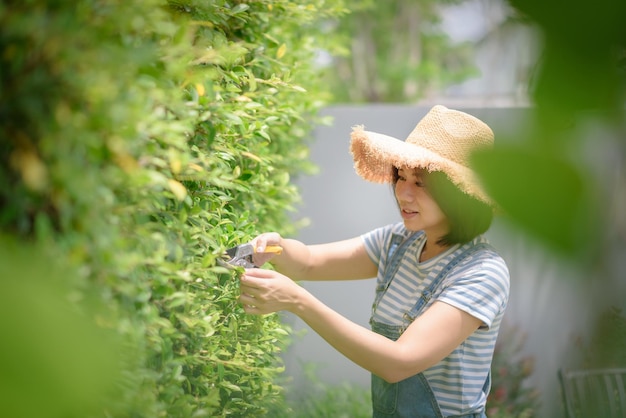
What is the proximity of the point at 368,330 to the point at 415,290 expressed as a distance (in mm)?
426

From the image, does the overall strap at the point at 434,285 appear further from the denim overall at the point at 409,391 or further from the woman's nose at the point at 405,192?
the woman's nose at the point at 405,192

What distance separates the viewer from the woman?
5.78ft

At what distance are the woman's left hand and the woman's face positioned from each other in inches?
22.6

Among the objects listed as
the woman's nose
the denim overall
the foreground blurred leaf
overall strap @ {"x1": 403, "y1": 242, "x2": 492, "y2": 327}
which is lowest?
the denim overall

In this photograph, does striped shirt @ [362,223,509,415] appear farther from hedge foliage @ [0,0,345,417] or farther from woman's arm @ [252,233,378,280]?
hedge foliage @ [0,0,345,417]

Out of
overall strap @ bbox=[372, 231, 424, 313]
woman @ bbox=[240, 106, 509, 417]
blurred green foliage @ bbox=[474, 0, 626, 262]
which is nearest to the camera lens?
blurred green foliage @ bbox=[474, 0, 626, 262]

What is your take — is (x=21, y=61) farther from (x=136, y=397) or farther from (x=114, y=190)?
(x=136, y=397)

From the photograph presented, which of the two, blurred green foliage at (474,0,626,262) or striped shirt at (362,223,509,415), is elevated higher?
blurred green foliage at (474,0,626,262)

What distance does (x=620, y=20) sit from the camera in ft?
1.01

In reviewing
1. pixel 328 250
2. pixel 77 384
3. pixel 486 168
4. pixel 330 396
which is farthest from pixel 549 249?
pixel 330 396

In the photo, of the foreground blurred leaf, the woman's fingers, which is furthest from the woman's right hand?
the foreground blurred leaf

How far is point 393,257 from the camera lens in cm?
238

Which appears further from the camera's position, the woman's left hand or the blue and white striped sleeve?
the blue and white striped sleeve

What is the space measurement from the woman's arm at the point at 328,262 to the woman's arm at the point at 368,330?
1.72ft
